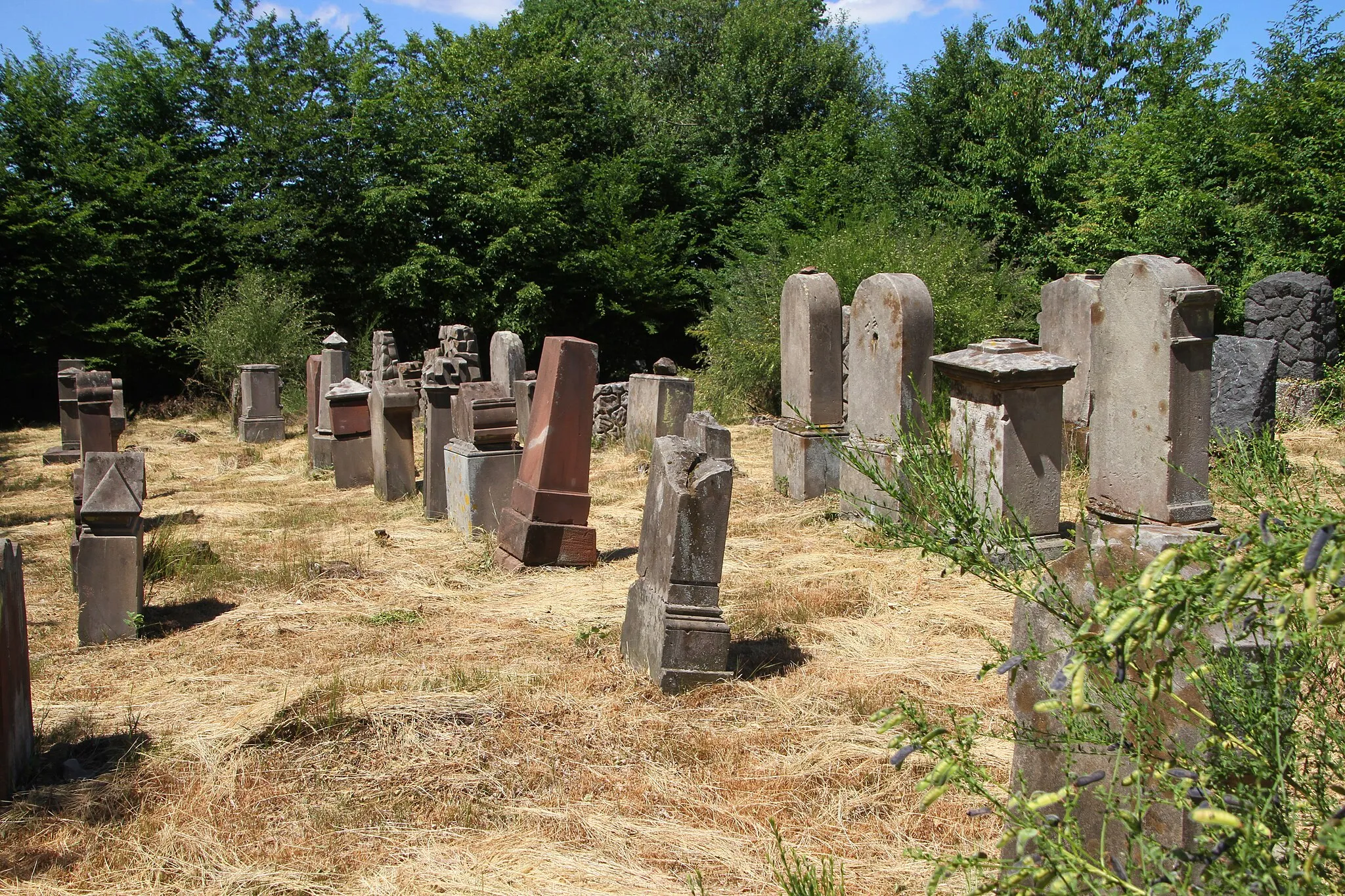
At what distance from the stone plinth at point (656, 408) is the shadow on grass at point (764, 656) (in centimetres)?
664

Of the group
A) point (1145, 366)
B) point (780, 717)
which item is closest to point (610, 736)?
Answer: point (780, 717)

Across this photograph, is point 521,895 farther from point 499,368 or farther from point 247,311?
point 247,311

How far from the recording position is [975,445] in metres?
7.12

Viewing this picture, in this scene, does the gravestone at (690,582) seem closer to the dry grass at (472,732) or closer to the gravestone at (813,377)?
the dry grass at (472,732)

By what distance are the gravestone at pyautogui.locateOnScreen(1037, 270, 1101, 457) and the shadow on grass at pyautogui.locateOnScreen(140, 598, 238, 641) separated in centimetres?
770

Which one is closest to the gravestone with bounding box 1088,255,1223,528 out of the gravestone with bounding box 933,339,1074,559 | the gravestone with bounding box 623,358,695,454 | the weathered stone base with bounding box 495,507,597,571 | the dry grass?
the gravestone with bounding box 933,339,1074,559

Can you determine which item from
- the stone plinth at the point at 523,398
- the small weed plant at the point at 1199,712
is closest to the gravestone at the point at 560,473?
the small weed plant at the point at 1199,712

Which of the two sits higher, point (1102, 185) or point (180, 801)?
point (1102, 185)

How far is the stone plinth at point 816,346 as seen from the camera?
9.33m

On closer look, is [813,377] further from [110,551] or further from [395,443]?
[110,551]

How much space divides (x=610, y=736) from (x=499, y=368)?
10893 mm

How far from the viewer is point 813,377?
9320 mm

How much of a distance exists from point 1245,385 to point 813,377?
433 centimetres

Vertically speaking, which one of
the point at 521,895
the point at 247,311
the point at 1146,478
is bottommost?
the point at 521,895
